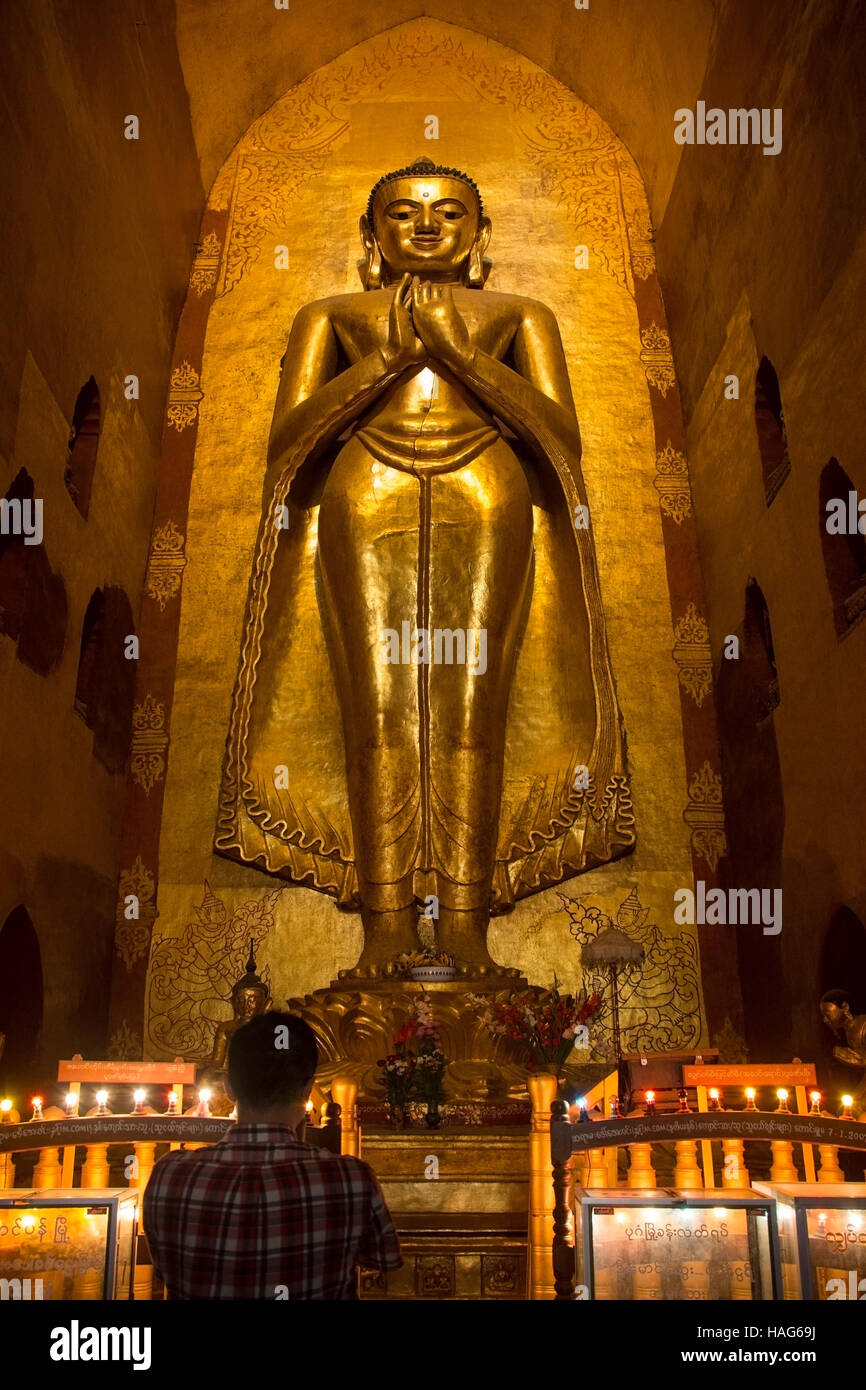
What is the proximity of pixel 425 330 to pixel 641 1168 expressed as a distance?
388 centimetres

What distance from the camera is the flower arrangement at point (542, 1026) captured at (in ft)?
12.6

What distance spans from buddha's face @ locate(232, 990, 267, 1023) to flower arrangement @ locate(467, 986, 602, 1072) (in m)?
0.78

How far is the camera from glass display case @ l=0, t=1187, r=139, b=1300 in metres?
2.22

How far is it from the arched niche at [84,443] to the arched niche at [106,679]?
0.43 m

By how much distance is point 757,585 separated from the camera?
5.31m

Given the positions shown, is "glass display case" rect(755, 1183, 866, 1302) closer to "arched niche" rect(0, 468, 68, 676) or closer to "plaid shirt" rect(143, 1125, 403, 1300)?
"plaid shirt" rect(143, 1125, 403, 1300)

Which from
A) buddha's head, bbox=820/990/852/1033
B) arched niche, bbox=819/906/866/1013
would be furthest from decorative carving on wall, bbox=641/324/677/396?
buddha's head, bbox=820/990/852/1033

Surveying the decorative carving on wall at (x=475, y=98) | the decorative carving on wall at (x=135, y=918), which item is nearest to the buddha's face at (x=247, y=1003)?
the decorative carving on wall at (x=135, y=918)

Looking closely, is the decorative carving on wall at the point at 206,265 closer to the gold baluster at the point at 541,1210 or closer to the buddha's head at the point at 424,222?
the buddha's head at the point at 424,222

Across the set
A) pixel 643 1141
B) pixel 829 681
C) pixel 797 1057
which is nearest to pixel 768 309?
pixel 829 681

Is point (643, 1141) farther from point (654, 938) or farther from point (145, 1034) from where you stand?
point (145, 1034)

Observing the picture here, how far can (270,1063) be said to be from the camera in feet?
5.25

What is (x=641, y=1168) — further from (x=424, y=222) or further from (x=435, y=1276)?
(x=424, y=222)
